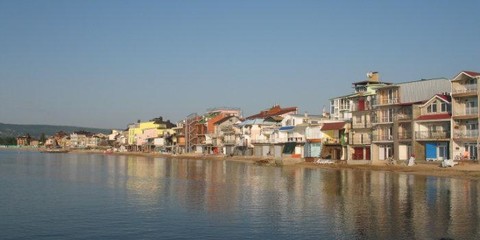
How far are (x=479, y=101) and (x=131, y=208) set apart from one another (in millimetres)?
40826

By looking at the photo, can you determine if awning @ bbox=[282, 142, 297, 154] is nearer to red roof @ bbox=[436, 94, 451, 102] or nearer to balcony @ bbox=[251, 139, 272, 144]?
balcony @ bbox=[251, 139, 272, 144]

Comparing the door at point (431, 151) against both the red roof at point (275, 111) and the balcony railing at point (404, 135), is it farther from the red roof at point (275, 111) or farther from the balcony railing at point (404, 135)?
the red roof at point (275, 111)

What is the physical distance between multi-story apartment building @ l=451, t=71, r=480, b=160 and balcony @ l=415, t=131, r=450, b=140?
1.52 m

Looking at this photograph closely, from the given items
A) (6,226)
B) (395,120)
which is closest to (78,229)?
(6,226)

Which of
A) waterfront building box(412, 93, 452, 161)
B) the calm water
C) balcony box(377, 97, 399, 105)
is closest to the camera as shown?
the calm water

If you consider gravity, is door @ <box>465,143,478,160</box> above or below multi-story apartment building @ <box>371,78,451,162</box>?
below

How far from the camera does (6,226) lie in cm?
2416

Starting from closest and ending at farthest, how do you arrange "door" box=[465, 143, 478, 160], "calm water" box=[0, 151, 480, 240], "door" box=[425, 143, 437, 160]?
"calm water" box=[0, 151, 480, 240] < "door" box=[465, 143, 478, 160] < "door" box=[425, 143, 437, 160]

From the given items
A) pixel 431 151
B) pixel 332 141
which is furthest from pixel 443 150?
pixel 332 141

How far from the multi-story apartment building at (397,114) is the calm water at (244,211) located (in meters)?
19.3

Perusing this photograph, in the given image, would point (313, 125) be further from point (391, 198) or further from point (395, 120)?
point (391, 198)

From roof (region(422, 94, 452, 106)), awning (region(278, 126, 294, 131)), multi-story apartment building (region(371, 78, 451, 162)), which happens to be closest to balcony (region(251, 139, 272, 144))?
awning (region(278, 126, 294, 131))

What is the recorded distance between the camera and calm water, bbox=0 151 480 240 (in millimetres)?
22547

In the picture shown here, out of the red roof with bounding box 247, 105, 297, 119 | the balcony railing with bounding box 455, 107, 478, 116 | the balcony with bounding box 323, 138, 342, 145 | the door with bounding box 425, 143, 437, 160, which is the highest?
the red roof with bounding box 247, 105, 297, 119
